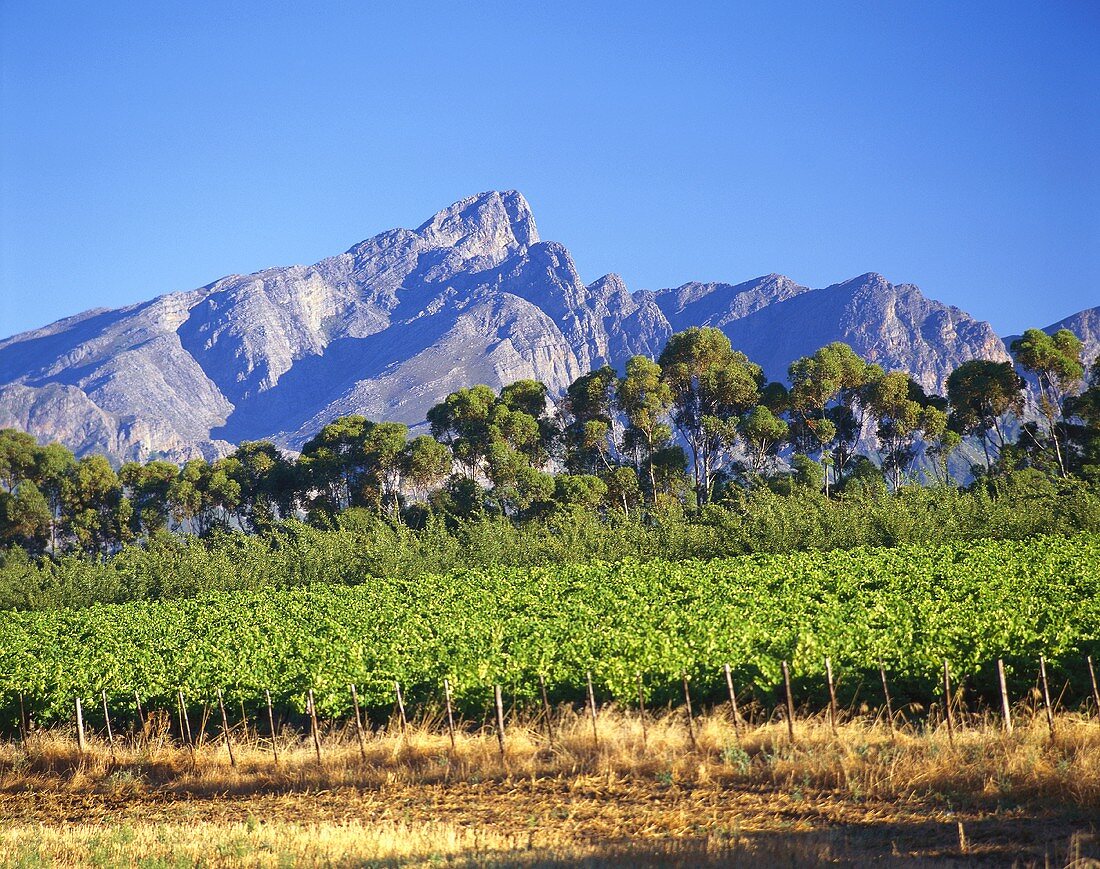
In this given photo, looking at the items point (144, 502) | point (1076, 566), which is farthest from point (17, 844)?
point (144, 502)

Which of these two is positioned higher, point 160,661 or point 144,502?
point 144,502

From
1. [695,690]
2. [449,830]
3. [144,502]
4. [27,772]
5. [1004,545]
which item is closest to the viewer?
[449,830]

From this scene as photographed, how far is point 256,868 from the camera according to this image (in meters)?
11.4

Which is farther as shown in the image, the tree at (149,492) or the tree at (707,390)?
the tree at (149,492)

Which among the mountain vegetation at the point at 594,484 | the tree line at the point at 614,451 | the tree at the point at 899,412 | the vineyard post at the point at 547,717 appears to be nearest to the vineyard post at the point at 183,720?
the vineyard post at the point at 547,717

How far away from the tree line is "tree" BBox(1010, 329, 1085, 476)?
11cm

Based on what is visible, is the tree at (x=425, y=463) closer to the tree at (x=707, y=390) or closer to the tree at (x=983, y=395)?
the tree at (x=707, y=390)

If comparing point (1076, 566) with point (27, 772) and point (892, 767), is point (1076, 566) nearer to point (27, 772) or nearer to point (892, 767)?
point (892, 767)

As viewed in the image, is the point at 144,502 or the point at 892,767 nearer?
the point at 892,767

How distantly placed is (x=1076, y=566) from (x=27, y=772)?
2609cm

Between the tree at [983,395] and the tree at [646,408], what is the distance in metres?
16.6

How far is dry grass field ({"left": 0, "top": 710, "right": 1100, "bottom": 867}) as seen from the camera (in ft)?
36.6

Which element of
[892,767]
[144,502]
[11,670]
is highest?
[144,502]

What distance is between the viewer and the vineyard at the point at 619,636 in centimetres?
1688
